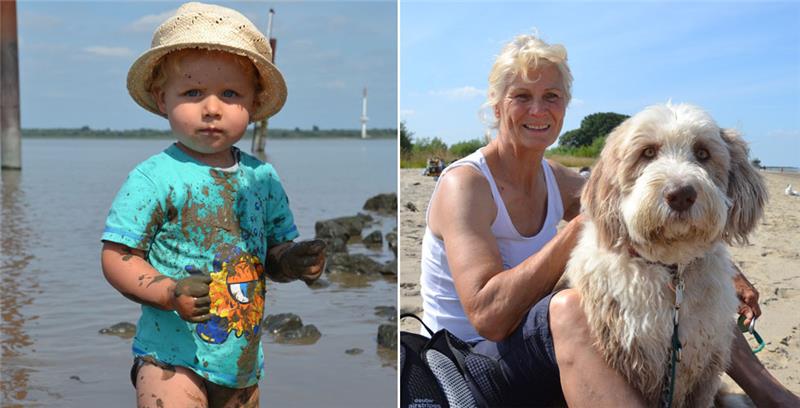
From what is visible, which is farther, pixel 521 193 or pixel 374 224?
pixel 374 224

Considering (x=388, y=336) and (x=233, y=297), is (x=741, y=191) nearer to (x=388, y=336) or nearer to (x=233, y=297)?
(x=233, y=297)

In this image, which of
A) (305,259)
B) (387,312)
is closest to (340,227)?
(387,312)

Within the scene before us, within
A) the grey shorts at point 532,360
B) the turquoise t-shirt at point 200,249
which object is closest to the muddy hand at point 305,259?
the turquoise t-shirt at point 200,249

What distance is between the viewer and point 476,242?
316 cm

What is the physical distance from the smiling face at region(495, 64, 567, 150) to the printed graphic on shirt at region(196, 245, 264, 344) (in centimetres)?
138

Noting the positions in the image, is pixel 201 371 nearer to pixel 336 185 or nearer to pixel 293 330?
pixel 293 330

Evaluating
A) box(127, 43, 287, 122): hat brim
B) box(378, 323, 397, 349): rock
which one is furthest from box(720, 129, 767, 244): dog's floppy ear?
box(378, 323, 397, 349): rock

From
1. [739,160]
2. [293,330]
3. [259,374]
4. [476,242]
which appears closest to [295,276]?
[259,374]

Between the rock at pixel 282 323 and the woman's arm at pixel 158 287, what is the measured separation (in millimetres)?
3276

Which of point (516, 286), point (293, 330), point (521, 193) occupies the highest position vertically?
point (521, 193)

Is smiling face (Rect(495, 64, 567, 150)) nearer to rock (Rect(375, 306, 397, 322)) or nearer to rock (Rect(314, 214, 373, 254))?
rock (Rect(375, 306, 397, 322))

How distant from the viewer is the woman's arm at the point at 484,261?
296cm

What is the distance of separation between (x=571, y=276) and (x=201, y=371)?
1.30 meters

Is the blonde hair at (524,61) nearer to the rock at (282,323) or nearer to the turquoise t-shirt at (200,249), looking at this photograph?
the turquoise t-shirt at (200,249)
